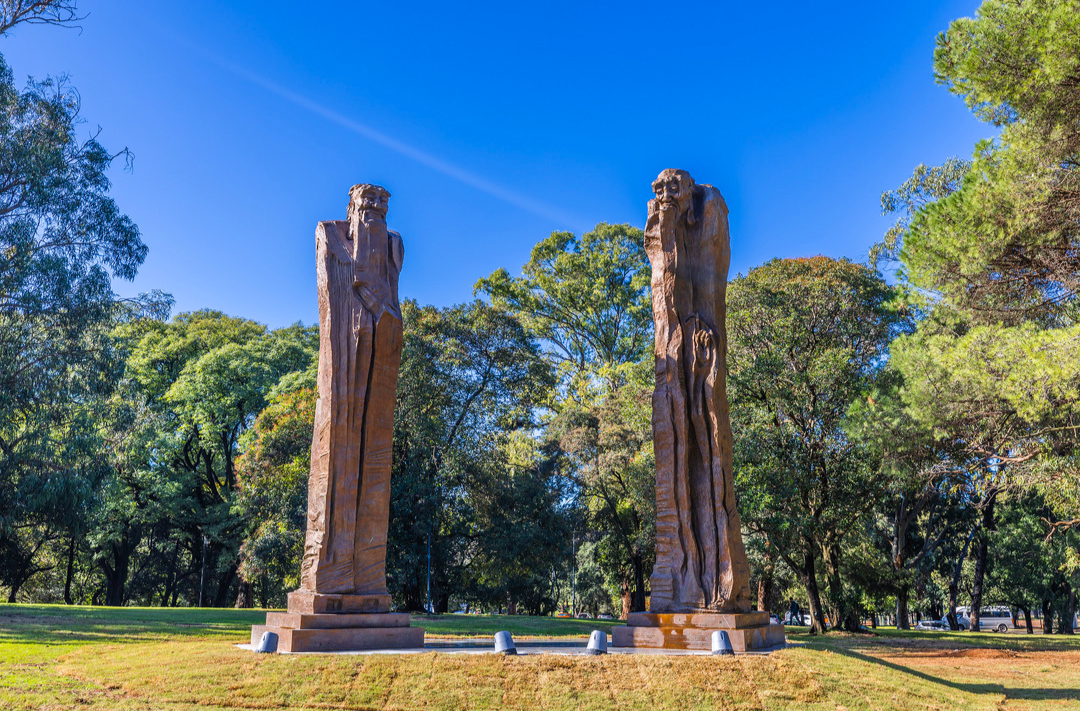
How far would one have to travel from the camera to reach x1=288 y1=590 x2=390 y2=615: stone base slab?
9531 mm

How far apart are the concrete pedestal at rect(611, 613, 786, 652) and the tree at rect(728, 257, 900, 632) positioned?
10237 mm

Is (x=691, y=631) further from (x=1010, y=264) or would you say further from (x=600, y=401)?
(x=600, y=401)

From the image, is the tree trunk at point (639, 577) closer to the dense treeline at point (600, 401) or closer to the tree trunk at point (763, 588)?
the dense treeline at point (600, 401)

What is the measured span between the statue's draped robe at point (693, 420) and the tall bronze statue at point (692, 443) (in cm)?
1

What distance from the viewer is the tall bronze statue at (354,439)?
9734 millimetres

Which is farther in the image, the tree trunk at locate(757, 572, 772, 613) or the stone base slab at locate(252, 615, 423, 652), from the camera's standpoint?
the tree trunk at locate(757, 572, 772, 613)

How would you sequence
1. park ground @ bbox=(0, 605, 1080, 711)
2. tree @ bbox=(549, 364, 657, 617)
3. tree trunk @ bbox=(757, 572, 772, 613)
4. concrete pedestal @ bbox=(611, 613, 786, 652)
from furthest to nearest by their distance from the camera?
tree trunk @ bbox=(757, 572, 772, 613)
tree @ bbox=(549, 364, 657, 617)
concrete pedestal @ bbox=(611, 613, 786, 652)
park ground @ bbox=(0, 605, 1080, 711)

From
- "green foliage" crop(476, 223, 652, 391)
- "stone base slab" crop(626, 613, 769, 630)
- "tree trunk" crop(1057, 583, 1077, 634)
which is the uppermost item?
"green foliage" crop(476, 223, 652, 391)

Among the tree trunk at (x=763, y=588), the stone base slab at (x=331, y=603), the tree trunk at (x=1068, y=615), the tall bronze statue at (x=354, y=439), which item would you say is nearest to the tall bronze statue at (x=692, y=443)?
the stone base slab at (x=331, y=603)

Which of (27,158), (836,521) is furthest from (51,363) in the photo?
(836,521)

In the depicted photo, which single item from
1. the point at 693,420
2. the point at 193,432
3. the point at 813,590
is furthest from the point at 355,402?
the point at 193,432

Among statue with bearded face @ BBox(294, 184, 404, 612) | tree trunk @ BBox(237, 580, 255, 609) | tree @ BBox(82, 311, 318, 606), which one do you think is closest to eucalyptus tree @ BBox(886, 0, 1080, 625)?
statue with bearded face @ BBox(294, 184, 404, 612)

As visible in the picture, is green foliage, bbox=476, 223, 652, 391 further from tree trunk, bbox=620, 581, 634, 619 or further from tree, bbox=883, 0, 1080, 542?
tree, bbox=883, 0, 1080, 542

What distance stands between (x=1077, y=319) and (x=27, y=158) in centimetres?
2227
